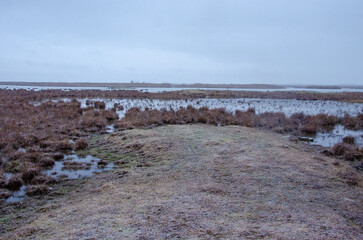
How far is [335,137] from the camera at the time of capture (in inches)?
623

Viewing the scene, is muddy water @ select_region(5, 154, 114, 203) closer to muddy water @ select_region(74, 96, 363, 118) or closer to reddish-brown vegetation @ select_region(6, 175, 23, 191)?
reddish-brown vegetation @ select_region(6, 175, 23, 191)

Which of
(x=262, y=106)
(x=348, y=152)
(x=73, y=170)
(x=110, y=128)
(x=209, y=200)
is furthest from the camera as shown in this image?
(x=262, y=106)

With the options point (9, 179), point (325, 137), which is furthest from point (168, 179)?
point (325, 137)

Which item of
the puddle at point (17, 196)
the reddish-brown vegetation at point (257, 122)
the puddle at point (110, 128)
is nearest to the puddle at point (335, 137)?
the reddish-brown vegetation at point (257, 122)

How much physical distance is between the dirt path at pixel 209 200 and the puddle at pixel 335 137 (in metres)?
4.44

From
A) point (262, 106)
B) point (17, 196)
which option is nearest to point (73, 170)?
point (17, 196)

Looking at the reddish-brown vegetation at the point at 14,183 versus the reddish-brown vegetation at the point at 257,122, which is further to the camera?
the reddish-brown vegetation at the point at 257,122

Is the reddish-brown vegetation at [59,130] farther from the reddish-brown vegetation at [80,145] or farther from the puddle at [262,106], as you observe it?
the puddle at [262,106]

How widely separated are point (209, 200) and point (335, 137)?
1306cm

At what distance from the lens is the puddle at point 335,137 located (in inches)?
563

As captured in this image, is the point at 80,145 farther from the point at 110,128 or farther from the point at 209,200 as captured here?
the point at 209,200

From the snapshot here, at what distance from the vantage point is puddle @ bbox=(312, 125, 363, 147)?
46.9 ft

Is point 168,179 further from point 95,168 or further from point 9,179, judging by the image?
point 9,179

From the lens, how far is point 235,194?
21.9 ft
